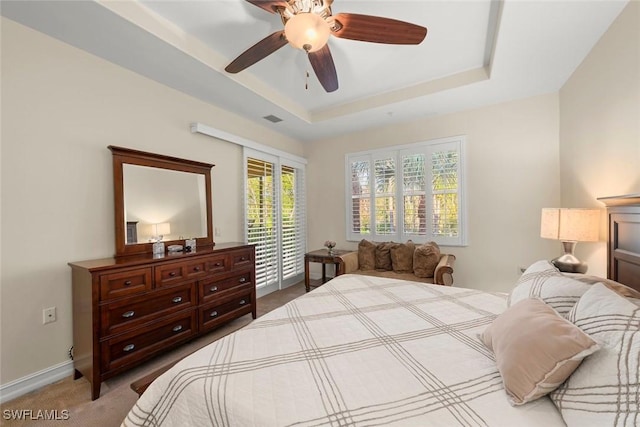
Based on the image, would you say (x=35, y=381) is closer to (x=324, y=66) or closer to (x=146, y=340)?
(x=146, y=340)

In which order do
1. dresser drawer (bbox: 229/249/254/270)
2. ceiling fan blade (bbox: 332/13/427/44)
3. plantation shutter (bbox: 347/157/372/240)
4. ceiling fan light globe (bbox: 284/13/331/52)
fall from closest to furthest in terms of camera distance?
ceiling fan light globe (bbox: 284/13/331/52), ceiling fan blade (bbox: 332/13/427/44), dresser drawer (bbox: 229/249/254/270), plantation shutter (bbox: 347/157/372/240)

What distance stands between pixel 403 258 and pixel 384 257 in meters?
0.28

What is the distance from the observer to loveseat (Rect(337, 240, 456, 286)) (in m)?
3.11

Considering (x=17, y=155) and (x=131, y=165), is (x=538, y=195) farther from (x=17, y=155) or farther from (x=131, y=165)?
(x=17, y=155)

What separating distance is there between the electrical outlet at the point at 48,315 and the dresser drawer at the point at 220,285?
104 centimetres

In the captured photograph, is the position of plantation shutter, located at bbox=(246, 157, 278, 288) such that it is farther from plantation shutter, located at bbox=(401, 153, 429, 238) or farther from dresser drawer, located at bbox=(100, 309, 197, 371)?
plantation shutter, located at bbox=(401, 153, 429, 238)

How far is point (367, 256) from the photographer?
147 inches

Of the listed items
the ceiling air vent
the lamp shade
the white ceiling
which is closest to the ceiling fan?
the white ceiling

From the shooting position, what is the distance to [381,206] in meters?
4.15

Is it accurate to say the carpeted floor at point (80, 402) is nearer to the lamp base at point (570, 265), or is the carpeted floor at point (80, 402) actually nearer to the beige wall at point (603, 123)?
the lamp base at point (570, 265)

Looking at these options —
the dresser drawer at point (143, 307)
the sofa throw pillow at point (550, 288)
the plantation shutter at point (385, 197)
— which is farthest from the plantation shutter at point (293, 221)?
the sofa throw pillow at point (550, 288)

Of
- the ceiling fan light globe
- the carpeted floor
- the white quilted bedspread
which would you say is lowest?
the carpeted floor

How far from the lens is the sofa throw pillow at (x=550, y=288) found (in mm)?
1182

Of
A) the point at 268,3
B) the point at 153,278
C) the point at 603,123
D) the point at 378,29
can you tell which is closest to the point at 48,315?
the point at 153,278
